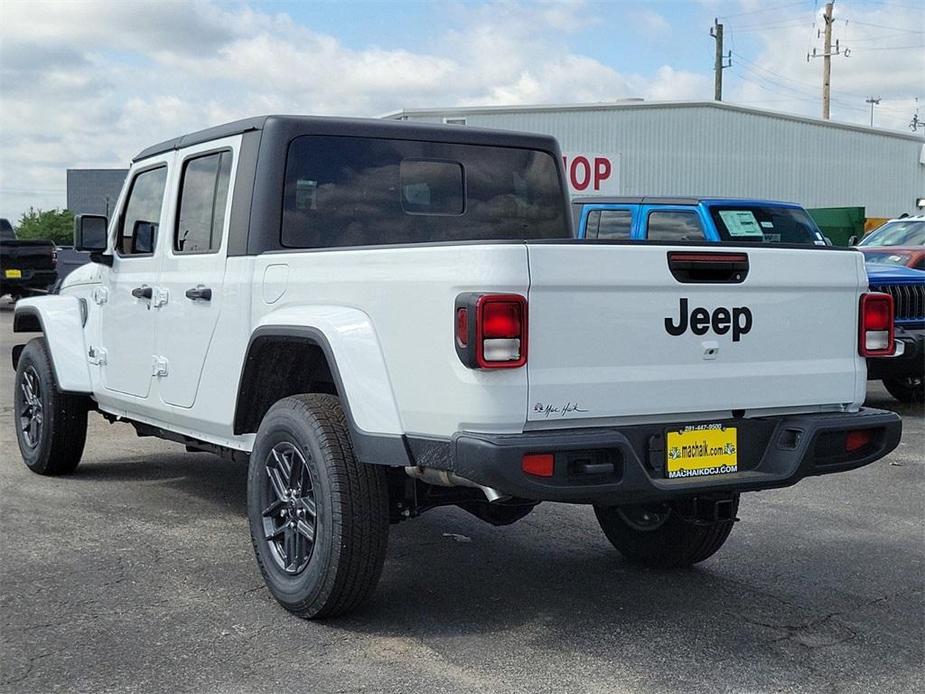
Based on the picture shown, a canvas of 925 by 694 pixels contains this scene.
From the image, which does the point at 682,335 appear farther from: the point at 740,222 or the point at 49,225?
the point at 49,225

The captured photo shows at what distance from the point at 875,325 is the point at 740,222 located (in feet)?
22.8

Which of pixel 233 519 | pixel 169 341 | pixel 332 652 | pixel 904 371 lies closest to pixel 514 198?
pixel 169 341

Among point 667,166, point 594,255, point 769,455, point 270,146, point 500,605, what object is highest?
point 667,166

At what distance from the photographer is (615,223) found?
11.6 metres

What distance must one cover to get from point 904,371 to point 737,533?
4.74 m

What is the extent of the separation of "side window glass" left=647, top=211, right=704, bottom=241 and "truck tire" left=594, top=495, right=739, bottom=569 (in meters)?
6.23

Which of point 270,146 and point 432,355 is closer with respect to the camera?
point 432,355

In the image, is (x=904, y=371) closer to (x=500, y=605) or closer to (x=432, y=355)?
(x=500, y=605)

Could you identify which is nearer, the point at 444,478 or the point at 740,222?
the point at 444,478

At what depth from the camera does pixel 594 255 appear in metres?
3.76

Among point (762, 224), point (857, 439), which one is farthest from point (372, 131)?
point (762, 224)

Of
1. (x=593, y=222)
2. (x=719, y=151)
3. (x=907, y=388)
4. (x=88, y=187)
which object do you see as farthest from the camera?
(x=88, y=187)

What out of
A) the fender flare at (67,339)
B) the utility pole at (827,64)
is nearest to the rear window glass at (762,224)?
the fender flare at (67,339)

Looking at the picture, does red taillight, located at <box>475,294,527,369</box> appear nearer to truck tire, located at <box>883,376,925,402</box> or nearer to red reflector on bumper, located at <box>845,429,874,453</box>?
red reflector on bumper, located at <box>845,429,874,453</box>
